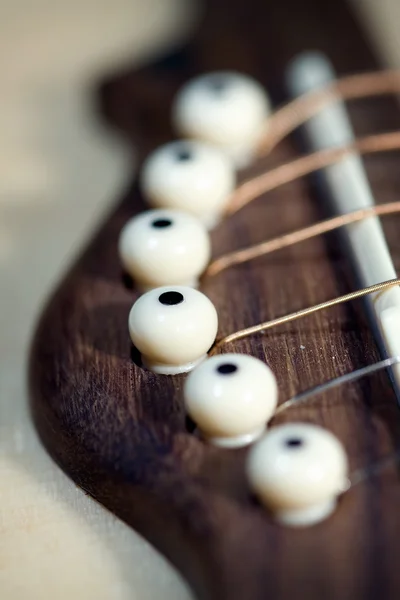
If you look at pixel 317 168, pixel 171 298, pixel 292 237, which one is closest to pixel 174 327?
pixel 171 298

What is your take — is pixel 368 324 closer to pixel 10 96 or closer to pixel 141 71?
pixel 141 71

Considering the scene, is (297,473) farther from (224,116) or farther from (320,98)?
(320,98)

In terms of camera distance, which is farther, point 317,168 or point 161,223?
point 317,168

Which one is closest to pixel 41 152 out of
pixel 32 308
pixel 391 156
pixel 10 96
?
pixel 10 96

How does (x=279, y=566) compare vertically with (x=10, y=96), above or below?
below

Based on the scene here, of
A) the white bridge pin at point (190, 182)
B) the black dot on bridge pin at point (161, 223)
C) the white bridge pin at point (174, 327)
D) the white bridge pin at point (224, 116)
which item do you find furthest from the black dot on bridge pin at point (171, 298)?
the white bridge pin at point (224, 116)

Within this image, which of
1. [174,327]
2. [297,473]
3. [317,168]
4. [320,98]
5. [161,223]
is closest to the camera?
[297,473]

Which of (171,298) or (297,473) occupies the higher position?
(171,298)
